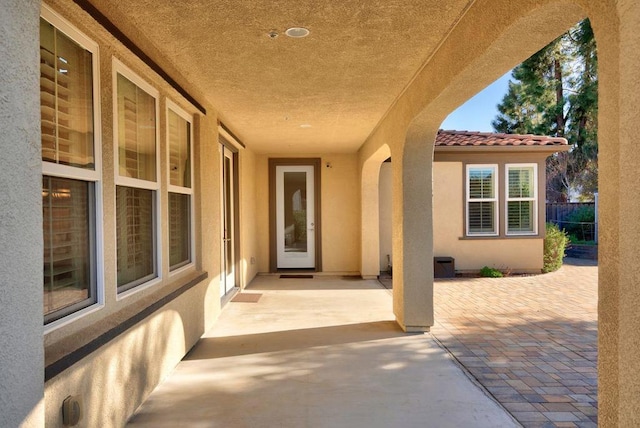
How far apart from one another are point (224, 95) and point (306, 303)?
344 centimetres

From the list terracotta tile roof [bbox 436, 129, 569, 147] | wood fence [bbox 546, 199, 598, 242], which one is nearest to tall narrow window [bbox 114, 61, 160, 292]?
terracotta tile roof [bbox 436, 129, 569, 147]

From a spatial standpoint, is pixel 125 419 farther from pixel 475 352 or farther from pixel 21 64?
pixel 475 352

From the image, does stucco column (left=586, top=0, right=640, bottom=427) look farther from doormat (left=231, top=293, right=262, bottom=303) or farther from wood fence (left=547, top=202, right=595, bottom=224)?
wood fence (left=547, top=202, right=595, bottom=224)

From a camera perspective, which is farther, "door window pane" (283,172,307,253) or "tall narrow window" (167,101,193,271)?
"door window pane" (283,172,307,253)

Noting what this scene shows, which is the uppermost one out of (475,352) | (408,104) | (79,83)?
(408,104)

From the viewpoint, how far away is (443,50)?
3.59m

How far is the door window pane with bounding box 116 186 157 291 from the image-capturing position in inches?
125

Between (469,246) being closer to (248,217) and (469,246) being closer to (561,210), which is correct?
(248,217)

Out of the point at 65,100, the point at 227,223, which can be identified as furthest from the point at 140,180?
the point at 227,223

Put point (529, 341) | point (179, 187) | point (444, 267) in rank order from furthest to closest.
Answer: point (444, 267) → point (529, 341) → point (179, 187)

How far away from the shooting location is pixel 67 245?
8.14 ft

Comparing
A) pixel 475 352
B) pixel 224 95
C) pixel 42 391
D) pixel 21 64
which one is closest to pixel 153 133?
pixel 224 95

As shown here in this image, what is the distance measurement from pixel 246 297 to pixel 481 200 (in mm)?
5721

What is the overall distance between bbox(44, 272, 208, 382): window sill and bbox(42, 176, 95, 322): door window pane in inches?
5.8
